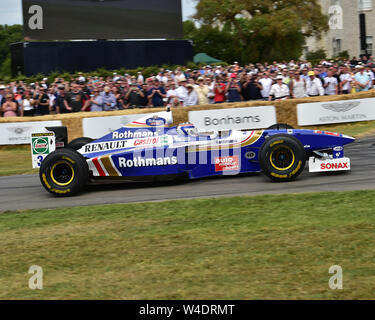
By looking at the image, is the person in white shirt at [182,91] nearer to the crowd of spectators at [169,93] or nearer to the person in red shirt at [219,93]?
the crowd of spectators at [169,93]

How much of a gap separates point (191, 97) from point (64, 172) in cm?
721

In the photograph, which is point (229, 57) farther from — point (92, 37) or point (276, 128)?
point (276, 128)

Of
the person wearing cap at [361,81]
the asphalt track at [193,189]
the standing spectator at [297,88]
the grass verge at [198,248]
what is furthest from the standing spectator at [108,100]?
the grass verge at [198,248]

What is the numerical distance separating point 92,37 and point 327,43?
1039 inches

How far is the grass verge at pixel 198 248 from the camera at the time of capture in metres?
5.54

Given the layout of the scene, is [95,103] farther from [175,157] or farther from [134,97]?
[175,157]

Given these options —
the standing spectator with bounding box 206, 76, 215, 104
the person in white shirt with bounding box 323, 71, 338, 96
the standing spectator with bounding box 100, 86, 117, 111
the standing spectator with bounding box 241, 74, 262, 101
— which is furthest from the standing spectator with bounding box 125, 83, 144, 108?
the person in white shirt with bounding box 323, 71, 338, 96

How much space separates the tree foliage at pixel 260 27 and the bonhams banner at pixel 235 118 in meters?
24.5

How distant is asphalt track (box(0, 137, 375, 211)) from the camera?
9.67 metres

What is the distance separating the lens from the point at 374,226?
7055mm

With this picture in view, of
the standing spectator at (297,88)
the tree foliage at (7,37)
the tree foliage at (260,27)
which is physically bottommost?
the standing spectator at (297,88)

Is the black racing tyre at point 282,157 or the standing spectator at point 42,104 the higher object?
the standing spectator at point 42,104

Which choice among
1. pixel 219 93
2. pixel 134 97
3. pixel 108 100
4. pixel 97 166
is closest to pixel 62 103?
pixel 108 100
